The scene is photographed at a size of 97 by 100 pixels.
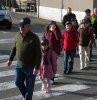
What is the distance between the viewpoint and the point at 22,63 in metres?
6.15

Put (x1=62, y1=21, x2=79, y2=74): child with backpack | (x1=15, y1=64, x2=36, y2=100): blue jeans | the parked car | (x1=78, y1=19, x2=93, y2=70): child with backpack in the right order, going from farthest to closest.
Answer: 1. the parked car
2. (x1=78, y1=19, x2=93, y2=70): child with backpack
3. (x1=62, y1=21, x2=79, y2=74): child with backpack
4. (x1=15, y1=64, x2=36, y2=100): blue jeans

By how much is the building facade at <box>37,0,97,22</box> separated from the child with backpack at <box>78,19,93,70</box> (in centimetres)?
1217

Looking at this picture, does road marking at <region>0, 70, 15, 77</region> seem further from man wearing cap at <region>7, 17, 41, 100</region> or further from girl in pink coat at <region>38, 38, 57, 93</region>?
man wearing cap at <region>7, 17, 41, 100</region>

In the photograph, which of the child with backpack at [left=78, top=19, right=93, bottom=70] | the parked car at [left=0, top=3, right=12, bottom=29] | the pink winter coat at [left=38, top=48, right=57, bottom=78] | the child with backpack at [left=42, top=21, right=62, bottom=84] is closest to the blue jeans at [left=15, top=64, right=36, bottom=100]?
the pink winter coat at [left=38, top=48, right=57, bottom=78]

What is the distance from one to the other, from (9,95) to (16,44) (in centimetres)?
181

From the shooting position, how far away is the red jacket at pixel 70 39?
9.29m

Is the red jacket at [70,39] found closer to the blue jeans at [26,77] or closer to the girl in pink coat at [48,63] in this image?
the girl in pink coat at [48,63]

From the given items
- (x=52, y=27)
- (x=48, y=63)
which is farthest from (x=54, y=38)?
(x=48, y=63)

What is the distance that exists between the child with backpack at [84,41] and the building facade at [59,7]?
12174 millimetres

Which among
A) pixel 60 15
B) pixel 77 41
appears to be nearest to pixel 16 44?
pixel 77 41

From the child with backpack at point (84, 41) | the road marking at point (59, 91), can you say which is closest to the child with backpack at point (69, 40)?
the child with backpack at point (84, 41)

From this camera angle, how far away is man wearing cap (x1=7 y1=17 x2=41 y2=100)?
5984 mm

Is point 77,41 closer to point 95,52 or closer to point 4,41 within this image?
point 95,52

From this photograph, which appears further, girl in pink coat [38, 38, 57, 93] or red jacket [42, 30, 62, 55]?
red jacket [42, 30, 62, 55]
